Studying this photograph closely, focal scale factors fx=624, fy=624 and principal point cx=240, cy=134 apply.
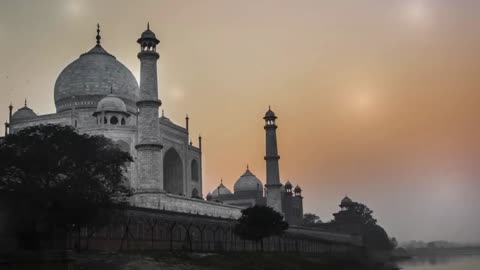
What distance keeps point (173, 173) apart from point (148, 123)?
11.9m

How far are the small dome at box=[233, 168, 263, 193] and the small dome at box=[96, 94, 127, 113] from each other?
30.3 metres

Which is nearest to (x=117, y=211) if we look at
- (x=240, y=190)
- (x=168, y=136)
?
(x=168, y=136)

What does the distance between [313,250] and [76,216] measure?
3360 centimetres

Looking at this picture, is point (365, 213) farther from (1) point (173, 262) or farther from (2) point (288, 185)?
(1) point (173, 262)

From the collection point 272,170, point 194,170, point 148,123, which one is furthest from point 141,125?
point 272,170

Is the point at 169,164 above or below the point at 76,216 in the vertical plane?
above

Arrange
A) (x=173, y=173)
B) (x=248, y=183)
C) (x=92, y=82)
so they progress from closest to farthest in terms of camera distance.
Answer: (x=92, y=82) < (x=173, y=173) < (x=248, y=183)

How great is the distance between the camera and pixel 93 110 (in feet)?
153

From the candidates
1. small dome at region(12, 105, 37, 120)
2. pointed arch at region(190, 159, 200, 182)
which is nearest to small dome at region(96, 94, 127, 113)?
small dome at region(12, 105, 37, 120)

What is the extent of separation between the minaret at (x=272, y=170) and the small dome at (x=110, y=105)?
14.1m

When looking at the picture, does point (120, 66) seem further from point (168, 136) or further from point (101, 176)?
point (101, 176)

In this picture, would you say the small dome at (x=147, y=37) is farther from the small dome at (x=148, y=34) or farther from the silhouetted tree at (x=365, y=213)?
the silhouetted tree at (x=365, y=213)

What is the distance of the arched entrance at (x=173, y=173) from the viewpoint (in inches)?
1896

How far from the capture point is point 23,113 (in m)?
48.5
